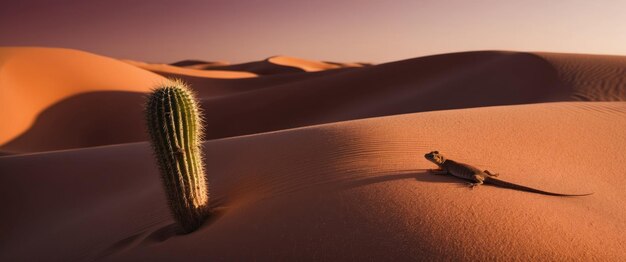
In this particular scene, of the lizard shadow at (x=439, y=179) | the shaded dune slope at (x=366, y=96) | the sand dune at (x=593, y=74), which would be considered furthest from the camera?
the shaded dune slope at (x=366, y=96)

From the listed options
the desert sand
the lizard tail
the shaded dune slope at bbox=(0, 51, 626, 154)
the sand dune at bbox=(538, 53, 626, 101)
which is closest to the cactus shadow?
the desert sand

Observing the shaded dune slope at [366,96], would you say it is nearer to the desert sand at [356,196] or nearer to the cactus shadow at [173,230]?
the desert sand at [356,196]

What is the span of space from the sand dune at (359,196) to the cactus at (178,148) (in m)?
0.28

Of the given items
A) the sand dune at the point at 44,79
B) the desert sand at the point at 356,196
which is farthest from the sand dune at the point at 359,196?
the sand dune at the point at 44,79

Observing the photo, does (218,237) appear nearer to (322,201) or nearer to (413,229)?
(322,201)

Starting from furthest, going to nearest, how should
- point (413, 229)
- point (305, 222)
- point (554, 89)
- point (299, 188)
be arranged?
point (554, 89), point (299, 188), point (305, 222), point (413, 229)

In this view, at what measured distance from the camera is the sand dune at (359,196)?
2.72m

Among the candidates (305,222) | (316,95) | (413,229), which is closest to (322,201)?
(305,222)

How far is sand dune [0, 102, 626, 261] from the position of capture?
272 cm

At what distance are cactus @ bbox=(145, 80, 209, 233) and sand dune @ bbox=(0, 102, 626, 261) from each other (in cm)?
28

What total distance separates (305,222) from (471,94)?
14016mm

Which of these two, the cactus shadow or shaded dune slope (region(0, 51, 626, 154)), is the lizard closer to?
the cactus shadow

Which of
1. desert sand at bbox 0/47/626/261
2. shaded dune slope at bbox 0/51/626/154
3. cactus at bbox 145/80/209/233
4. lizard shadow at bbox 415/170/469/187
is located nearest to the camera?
desert sand at bbox 0/47/626/261

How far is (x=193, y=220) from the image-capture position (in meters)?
3.88
